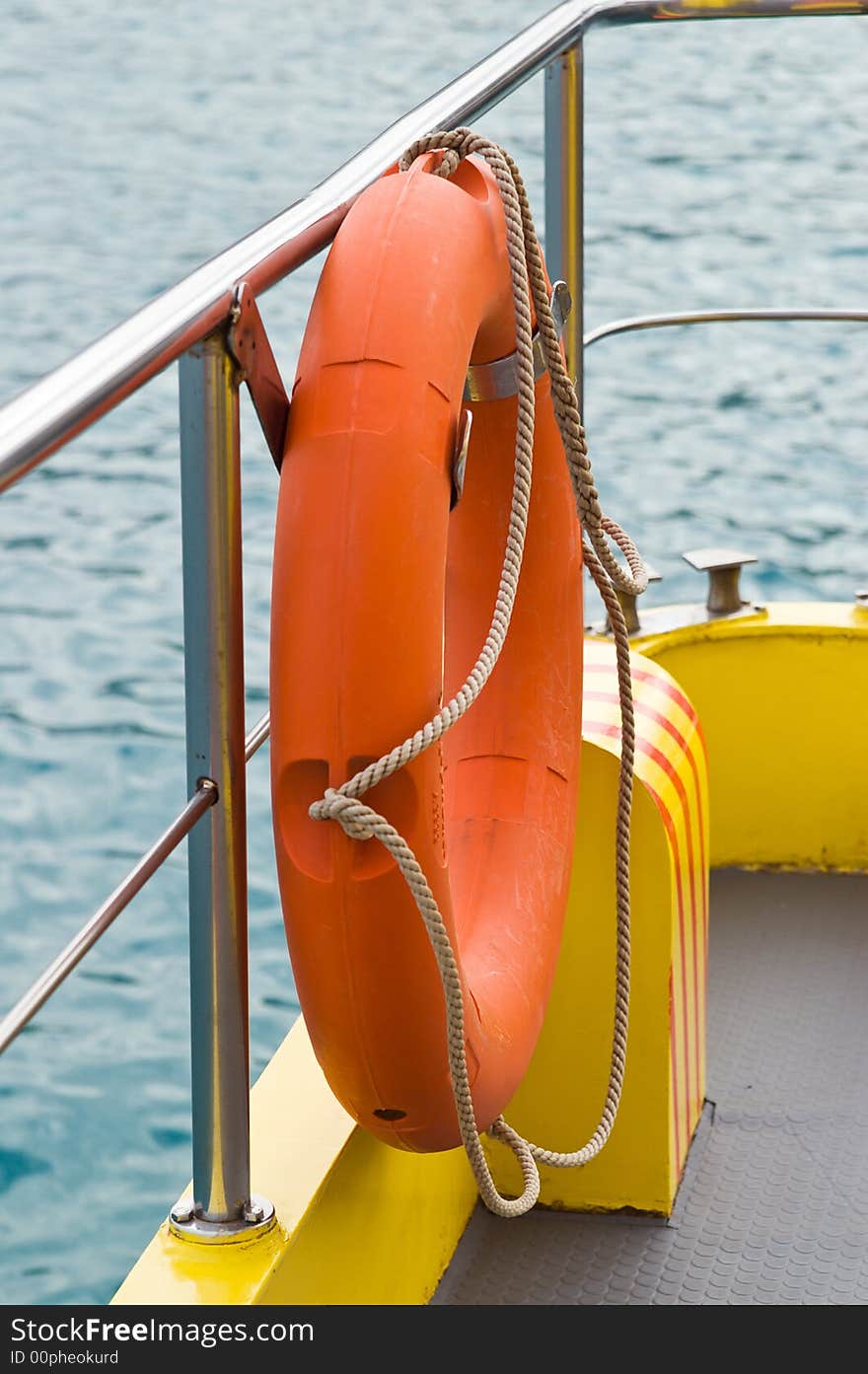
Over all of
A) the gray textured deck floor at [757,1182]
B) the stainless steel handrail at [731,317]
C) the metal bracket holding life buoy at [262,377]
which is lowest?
the gray textured deck floor at [757,1182]

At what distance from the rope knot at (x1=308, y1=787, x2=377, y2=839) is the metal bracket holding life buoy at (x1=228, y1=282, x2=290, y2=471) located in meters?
0.20

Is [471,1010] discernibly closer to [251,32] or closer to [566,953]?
[566,953]

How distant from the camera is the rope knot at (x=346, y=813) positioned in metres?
1.03

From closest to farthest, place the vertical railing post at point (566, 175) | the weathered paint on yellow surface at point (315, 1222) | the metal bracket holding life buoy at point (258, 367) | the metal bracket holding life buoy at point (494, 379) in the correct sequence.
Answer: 1. the metal bracket holding life buoy at point (258, 367)
2. the weathered paint on yellow surface at point (315, 1222)
3. the metal bracket holding life buoy at point (494, 379)
4. the vertical railing post at point (566, 175)

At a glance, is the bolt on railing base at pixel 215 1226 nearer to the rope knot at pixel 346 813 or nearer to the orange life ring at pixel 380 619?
the orange life ring at pixel 380 619

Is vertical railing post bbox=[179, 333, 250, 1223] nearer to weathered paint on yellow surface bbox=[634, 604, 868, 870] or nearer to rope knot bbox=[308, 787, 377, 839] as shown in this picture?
rope knot bbox=[308, 787, 377, 839]

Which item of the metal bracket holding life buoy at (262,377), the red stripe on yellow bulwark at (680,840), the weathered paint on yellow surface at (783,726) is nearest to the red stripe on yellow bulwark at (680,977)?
the red stripe on yellow bulwark at (680,840)

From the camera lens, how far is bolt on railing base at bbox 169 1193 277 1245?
1.18 metres

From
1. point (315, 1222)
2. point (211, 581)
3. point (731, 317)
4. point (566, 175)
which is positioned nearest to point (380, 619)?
point (211, 581)

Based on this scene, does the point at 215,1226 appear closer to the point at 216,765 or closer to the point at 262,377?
the point at 216,765

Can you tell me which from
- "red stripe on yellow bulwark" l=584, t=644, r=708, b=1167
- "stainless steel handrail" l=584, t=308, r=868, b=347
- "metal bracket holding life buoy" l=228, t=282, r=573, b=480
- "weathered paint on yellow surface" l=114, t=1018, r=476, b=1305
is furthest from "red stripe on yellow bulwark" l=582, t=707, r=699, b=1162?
"stainless steel handrail" l=584, t=308, r=868, b=347

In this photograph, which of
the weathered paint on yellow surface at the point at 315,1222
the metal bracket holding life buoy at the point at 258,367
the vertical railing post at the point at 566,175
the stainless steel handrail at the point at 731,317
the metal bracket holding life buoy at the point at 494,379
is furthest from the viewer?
the stainless steel handrail at the point at 731,317
